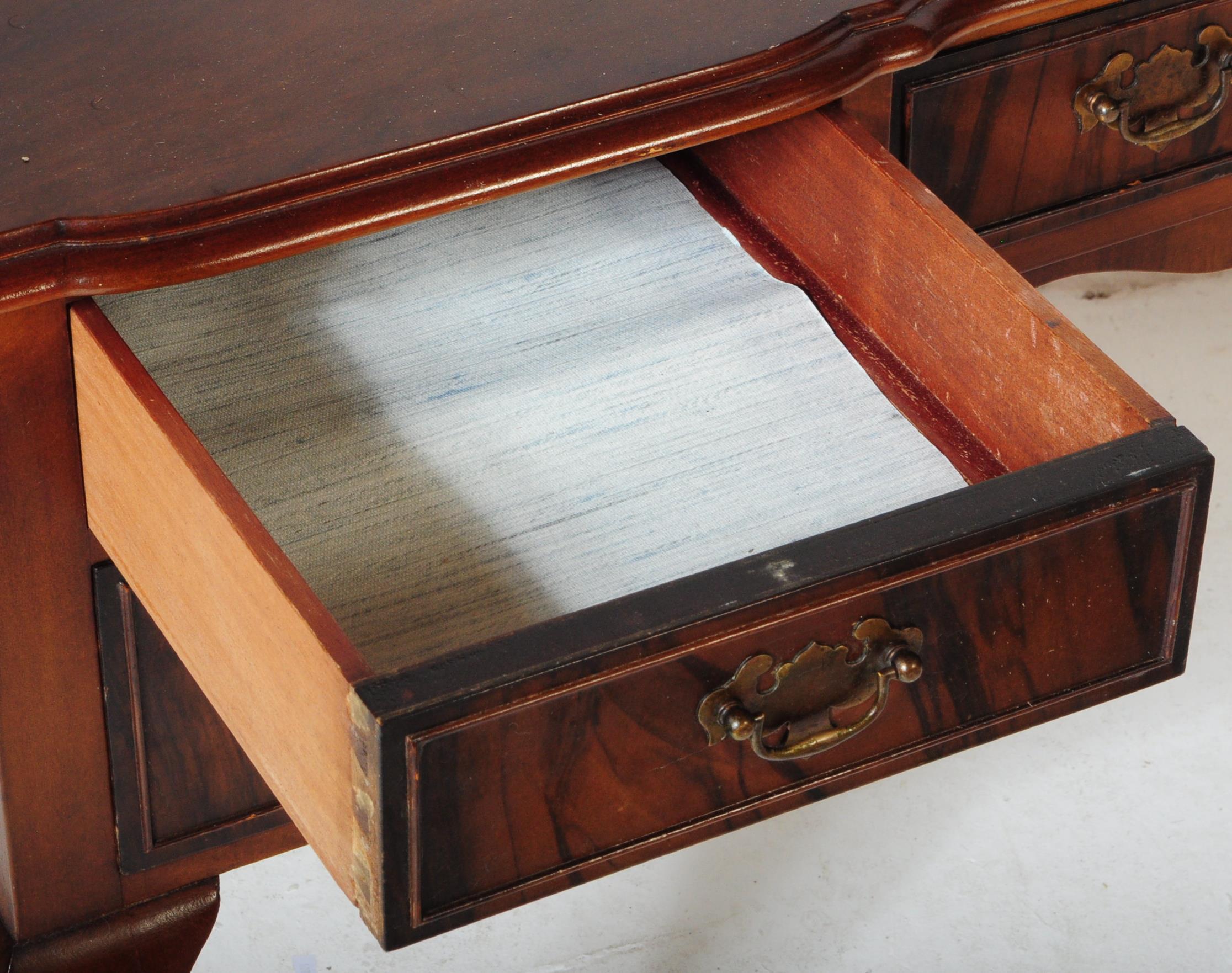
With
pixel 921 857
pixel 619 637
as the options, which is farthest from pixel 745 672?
pixel 921 857

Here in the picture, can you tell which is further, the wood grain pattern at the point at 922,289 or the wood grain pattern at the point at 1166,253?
the wood grain pattern at the point at 1166,253

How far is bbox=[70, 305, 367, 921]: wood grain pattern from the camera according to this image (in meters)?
0.60

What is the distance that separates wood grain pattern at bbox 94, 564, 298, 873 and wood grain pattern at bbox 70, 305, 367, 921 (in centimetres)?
9

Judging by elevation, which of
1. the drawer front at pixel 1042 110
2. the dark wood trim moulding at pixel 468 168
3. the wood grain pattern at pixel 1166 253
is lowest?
the dark wood trim moulding at pixel 468 168

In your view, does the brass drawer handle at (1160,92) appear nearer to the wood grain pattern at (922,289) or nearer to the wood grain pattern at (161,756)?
the wood grain pattern at (922,289)

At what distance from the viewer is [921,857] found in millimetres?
1058

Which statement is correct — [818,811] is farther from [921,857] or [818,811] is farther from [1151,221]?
[1151,221]

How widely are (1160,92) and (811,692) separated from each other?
0.49m

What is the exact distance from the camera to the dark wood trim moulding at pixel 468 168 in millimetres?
694

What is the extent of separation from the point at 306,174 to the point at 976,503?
29 cm

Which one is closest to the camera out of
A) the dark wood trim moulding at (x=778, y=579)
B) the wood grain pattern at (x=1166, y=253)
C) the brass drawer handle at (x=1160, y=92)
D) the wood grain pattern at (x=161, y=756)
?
the dark wood trim moulding at (x=778, y=579)

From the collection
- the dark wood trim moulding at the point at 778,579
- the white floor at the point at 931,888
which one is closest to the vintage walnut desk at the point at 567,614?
the dark wood trim moulding at the point at 778,579

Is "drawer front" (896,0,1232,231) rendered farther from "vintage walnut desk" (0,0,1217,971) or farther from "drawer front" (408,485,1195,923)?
"drawer front" (408,485,1195,923)

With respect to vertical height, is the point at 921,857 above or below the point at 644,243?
below
